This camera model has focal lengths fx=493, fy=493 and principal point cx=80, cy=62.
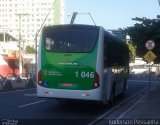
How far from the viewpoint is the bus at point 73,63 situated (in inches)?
731

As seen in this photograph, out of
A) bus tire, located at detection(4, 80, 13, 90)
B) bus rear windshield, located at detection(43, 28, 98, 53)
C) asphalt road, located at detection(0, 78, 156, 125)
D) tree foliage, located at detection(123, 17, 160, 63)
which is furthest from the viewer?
bus tire, located at detection(4, 80, 13, 90)

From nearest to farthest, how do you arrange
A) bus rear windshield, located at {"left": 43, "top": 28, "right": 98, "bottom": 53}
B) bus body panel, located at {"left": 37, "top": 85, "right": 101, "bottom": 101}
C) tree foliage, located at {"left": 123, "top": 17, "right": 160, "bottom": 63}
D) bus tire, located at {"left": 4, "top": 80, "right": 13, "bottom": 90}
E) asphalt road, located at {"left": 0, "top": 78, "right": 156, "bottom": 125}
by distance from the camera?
asphalt road, located at {"left": 0, "top": 78, "right": 156, "bottom": 125} < bus body panel, located at {"left": 37, "top": 85, "right": 101, "bottom": 101} < bus rear windshield, located at {"left": 43, "top": 28, "right": 98, "bottom": 53} < tree foliage, located at {"left": 123, "top": 17, "right": 160, "bottom": 63} < bus tire, located at {"left": 4, "top": 80, "right": 13, "bottom": 90}

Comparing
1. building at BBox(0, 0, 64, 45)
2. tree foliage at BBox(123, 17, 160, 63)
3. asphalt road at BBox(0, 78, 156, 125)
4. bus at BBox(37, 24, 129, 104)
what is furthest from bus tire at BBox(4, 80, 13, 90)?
building at BBox(0, 0, 64, 45)

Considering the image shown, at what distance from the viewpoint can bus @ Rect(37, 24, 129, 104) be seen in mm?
18562

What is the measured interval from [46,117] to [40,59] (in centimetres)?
307

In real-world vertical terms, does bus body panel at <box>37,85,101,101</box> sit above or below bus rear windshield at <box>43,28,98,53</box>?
below

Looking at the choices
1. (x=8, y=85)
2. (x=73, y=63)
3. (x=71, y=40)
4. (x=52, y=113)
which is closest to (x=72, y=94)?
(x=52, y=113)

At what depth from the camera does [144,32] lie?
29047 mm

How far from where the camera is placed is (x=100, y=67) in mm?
18625

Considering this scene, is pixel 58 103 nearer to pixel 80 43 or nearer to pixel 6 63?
pixel 80 43

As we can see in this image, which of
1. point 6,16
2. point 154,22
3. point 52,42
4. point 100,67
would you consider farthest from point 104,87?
point 6,16

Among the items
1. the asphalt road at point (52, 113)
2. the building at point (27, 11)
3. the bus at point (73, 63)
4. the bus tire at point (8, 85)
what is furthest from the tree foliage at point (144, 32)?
the building at point (27, 11)

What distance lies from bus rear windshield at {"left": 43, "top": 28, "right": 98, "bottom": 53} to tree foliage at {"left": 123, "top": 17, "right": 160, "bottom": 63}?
9.24m

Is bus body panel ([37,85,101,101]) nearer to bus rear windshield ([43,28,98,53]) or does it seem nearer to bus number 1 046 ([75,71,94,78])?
bus number 1 046 ([75,71,94,78])
